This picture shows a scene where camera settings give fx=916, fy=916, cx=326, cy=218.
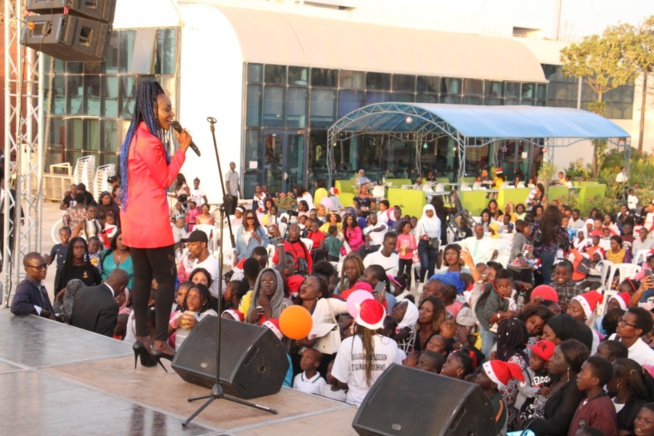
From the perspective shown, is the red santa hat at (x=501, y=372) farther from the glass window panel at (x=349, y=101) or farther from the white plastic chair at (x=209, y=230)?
the glass window panel at (x=349, y=101)

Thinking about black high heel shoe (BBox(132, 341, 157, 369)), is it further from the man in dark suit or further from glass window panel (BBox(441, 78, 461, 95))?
glass window panel (BBox(441, 78, 461, 95))

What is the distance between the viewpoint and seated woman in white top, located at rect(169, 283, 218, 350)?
23.7 feet

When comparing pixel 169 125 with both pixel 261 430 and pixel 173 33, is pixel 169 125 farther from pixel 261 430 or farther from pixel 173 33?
pixel 173 33

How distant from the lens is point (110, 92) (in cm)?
2806

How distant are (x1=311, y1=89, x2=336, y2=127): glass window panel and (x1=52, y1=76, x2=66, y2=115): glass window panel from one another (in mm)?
8485

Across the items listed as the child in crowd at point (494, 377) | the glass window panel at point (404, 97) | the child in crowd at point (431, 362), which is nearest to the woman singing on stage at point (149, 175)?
the child in crowd at point (431, 362)

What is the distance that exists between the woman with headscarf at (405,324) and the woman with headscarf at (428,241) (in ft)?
19.2

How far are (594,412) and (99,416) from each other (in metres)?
2.81

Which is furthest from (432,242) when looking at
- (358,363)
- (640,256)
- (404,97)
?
(404,97)

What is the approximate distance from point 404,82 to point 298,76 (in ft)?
14.1

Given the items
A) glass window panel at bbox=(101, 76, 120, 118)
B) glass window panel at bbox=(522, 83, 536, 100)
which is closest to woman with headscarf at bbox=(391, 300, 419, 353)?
glass window panel at bbox=(101, 76, 120, 118)

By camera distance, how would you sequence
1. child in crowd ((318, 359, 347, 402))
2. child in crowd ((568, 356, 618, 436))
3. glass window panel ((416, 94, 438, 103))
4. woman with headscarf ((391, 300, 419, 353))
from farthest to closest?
1. glass window panel ((416, 94, 438, 103))
2. woman with headscarf ((391, 300, 419, 353))
3. child in crowd ((318, 359, 347, 402))
4. child in crowd ((568, 356, 618, 436))

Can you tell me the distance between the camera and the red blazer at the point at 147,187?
520 centimetres

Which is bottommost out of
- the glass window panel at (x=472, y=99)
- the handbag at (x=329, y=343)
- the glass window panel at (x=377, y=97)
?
the handbag at (x=329, y=343)
